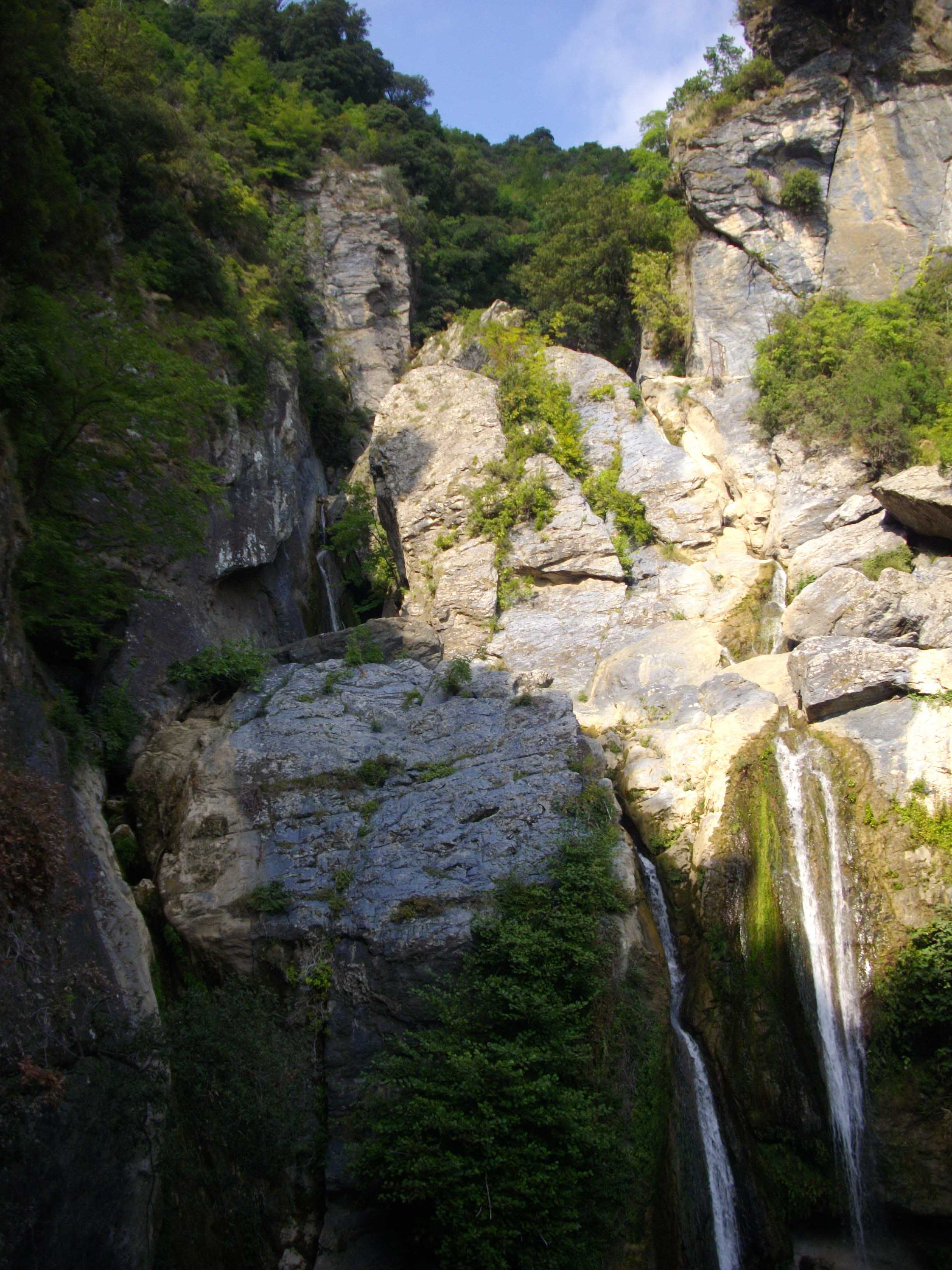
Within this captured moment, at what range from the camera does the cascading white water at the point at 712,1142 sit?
10.6 metres

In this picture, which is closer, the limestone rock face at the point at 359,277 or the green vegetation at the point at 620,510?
the green vegetation at the point at 620,510

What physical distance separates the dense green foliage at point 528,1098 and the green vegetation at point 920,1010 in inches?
114

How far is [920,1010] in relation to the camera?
1095cm

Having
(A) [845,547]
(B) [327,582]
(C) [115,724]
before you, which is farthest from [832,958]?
(B) [327,582]

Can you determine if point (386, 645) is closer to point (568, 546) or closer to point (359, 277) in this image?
point (568, 546)

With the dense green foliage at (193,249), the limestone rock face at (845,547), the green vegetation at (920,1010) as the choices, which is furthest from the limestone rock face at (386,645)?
the green vegetation at (920,1010)

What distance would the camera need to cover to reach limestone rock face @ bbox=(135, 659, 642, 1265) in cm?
1101

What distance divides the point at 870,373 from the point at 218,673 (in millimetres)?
16313

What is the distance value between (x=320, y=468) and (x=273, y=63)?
76.4ft

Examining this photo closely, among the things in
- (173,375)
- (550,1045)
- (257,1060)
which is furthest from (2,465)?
(550,1045)

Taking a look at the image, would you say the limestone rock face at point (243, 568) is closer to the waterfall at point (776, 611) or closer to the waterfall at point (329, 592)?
the waterfall at point (329, 592)

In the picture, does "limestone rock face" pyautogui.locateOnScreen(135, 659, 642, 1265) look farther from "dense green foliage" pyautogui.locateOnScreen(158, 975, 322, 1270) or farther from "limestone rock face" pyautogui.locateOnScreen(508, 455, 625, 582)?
"limestone rock face" pyautogui.locateOnScreen(508, 455, 625, 582)

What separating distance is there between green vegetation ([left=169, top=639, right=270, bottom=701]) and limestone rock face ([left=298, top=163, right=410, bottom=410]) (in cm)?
1532

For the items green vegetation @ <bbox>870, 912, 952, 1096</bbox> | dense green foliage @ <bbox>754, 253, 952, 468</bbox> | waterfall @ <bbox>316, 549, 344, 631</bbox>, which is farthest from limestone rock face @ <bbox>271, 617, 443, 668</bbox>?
dense green foliage @ <bbox>754, 253, 952, 468</bbox>
